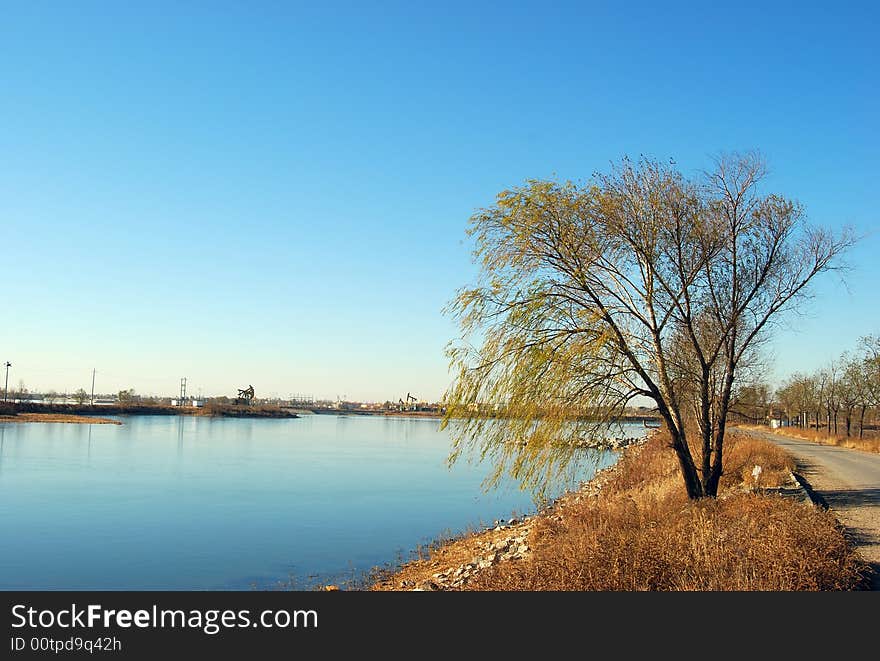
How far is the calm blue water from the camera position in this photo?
1711cm

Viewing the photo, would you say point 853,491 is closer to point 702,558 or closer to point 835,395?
point 702,558

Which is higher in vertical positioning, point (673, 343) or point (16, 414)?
point (673, 343)

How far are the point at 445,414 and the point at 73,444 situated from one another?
156 feet

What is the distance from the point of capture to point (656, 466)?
27.6m

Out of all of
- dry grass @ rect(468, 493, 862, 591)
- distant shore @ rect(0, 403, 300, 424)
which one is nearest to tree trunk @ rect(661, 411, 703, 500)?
dry grass @ rect(468, 493, 862, 591)

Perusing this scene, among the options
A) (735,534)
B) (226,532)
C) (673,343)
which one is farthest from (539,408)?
(226,532)

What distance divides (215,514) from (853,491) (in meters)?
20.8

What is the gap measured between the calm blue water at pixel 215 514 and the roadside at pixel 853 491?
10.9 m

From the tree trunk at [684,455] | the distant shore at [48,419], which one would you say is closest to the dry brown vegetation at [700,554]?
the tree trunk at [684,455]

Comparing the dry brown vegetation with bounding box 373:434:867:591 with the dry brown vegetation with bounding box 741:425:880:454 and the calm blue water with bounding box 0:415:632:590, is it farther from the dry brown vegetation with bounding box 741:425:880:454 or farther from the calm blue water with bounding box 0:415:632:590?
the dry brown vegetation with bounding box 741:425:880:454

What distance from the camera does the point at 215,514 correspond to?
24922mm

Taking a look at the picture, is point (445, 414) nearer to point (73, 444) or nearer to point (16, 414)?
point (73, 444)

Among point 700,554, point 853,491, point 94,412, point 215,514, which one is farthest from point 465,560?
point 94,412

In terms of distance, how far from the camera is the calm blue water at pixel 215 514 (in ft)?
56.1
